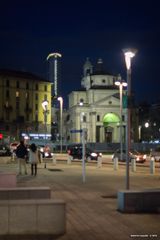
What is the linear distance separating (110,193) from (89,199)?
2.18 m

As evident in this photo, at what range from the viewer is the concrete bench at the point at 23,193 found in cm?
1396

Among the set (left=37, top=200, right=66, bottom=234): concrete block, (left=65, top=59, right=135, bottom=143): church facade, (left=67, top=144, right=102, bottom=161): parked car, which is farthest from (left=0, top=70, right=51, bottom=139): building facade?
(left=37, top=200, right=66, bottom=234): concrete block

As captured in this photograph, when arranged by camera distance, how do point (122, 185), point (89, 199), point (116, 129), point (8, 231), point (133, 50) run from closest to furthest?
point (8, 231)
point (89, 199)
point (133, 50)
point (122, 185)
point (116, 129)

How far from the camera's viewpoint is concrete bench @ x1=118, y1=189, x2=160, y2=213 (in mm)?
14336

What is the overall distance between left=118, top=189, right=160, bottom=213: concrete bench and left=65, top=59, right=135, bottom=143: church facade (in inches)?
4838

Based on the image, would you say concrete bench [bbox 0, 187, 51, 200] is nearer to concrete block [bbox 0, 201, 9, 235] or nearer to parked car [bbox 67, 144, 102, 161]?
concrete block [bbox 0, 201, 9, 235]

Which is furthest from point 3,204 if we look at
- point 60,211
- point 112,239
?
point 112,239

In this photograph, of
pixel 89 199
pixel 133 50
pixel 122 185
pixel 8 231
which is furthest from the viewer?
pixel 122 185

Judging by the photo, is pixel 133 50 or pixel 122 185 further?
pixel 122 185

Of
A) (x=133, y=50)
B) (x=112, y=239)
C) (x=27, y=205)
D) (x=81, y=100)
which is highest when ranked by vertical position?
(x=81, y=100)

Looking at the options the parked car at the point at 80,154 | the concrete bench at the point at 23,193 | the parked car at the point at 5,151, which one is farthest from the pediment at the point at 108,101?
the concrete bench at the point at 23,193

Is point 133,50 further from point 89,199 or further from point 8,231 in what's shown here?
point 8,231

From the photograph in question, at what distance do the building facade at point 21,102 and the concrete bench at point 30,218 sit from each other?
125832mm

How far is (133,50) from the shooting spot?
19.5 meters
